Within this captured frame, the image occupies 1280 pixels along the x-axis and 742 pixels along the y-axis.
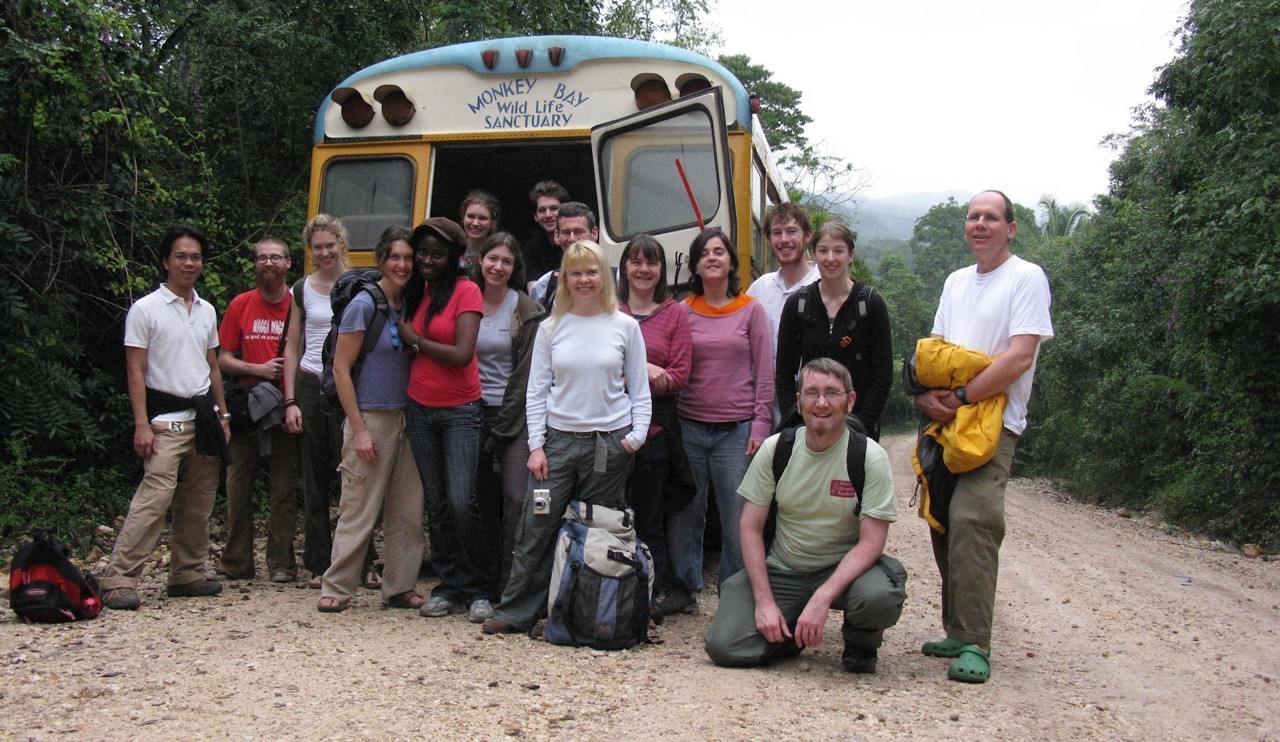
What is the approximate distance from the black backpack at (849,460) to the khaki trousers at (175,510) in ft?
9.58

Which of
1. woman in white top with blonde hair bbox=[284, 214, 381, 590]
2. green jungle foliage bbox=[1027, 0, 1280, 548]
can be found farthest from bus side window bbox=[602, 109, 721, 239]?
green jungle foliage bbox=[1027, 0, 1280, 548]

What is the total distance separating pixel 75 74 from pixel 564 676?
17.4 feet

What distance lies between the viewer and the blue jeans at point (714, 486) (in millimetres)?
5227

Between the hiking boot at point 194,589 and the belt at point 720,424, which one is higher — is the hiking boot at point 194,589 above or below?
below

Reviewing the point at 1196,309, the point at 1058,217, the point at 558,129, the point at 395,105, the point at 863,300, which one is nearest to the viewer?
the point at 863,300

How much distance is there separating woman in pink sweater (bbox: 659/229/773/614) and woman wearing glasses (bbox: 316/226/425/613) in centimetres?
137

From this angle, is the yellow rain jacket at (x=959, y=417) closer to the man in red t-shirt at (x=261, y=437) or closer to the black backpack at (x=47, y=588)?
the man in red t-shirt at (x=261, y=437)

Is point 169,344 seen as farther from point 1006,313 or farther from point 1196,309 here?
point 1196,309

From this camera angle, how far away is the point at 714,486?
530cm

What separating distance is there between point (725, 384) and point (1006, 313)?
139 centimetres

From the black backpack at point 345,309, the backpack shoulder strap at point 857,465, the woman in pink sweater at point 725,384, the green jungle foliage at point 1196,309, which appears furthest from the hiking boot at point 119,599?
the green jungle foliage at point 1196,309

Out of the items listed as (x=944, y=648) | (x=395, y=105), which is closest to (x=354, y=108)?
(x=395, y=105)

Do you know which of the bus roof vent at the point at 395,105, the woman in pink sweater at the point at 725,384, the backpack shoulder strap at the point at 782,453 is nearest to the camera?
the backpack shoulder strap at the point at 782,453

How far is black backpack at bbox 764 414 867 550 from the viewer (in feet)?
14.2
